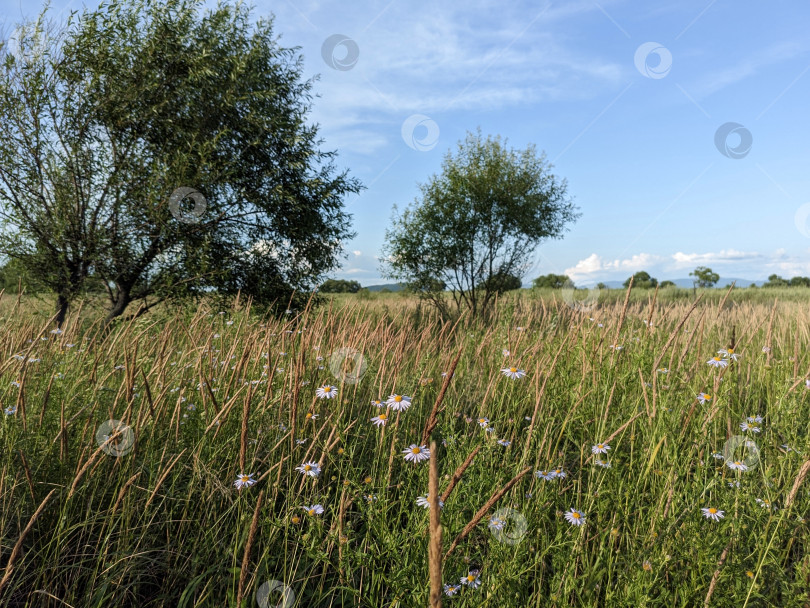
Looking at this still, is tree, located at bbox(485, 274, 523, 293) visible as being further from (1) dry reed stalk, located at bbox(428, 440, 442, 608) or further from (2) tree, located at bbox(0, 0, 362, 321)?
(1) dry reed stalk, located at bbox(428, 440, 442, 608)

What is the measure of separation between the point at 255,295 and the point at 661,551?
10.4 metres

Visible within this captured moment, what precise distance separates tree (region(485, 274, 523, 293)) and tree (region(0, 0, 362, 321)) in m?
8.97

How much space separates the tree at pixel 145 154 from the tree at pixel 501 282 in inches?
353

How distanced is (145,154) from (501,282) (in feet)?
40.1

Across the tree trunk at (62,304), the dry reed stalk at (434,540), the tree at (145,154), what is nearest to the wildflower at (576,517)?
the dry reed stalk at (434,540)

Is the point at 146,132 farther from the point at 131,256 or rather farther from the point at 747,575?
the point at 747,575

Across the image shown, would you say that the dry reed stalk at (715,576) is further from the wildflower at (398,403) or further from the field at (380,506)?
the wildflower at (398,403)

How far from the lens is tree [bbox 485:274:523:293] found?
1767 cm

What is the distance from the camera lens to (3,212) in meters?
10.6

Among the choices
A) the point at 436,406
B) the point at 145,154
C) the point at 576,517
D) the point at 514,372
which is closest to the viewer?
the point at 436,406

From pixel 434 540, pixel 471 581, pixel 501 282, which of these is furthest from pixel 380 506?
pixel 501 282

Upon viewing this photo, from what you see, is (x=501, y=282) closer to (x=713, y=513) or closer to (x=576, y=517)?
(x=713, y=513)

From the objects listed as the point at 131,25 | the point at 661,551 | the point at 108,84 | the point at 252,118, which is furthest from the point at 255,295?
the point at 661,551

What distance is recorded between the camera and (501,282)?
1784 centimetres
